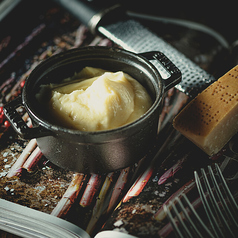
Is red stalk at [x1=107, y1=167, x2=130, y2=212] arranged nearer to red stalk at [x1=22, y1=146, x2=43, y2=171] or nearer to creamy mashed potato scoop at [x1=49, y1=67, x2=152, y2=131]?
creamy mashed potato scoop at [x1=49, y1=67, x2=152, y2=131]

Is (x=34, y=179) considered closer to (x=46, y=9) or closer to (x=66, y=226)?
(x=66, y=226)

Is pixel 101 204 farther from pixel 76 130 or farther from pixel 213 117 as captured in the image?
pixel 213 117

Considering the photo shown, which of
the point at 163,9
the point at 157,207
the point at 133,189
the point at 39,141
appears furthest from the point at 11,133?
the point at 163,9

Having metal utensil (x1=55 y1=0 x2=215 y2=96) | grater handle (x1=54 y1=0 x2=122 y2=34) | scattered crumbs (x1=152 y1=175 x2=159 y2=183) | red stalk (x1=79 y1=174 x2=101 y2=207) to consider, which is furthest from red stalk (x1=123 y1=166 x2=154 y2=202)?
grater handle (x1=54 y1=0 x2=122 y2=34)

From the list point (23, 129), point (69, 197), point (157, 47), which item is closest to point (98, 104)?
point (23, 129)

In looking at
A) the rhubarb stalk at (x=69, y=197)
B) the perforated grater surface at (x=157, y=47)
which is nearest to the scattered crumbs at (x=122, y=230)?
the rhubarb stalk at (x=69, y=197)

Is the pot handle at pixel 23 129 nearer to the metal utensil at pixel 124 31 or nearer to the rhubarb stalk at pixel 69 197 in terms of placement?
the rhubarb stalk at pixel 69 197
